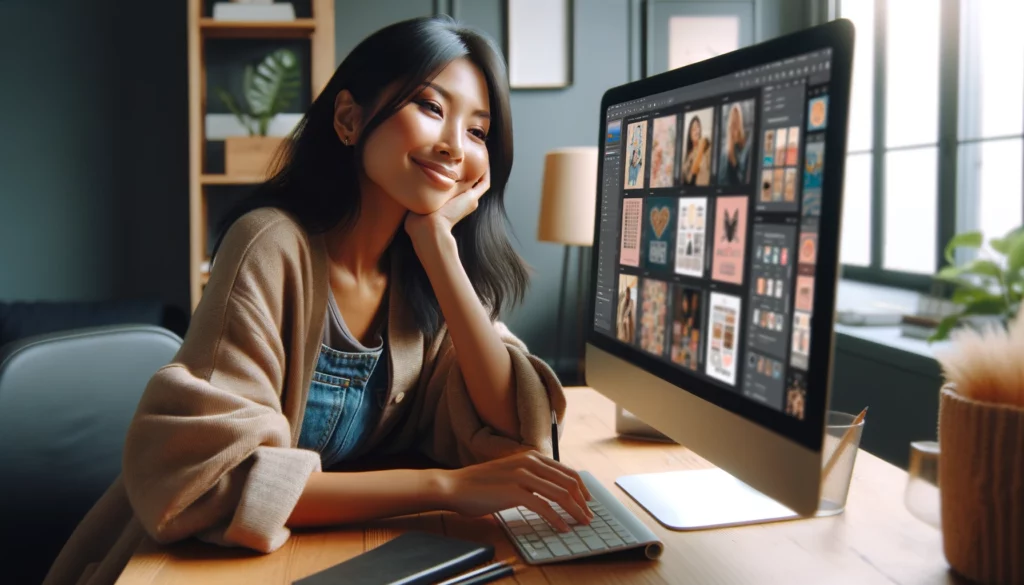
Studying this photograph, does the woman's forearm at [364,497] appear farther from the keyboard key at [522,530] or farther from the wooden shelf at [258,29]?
the wooden shelf at [258,29]

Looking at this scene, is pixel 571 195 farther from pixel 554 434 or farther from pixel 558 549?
pixel 558 549

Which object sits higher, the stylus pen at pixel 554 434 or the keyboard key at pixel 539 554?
the stylus pen at pixel 554 434

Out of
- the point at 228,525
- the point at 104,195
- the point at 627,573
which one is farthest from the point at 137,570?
the point at 104,195

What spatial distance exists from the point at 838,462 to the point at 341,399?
2.05ft

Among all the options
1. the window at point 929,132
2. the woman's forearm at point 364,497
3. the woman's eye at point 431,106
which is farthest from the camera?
the window at point 929,132

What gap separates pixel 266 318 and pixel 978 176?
2.37 m

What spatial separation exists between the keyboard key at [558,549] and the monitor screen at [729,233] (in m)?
0.20

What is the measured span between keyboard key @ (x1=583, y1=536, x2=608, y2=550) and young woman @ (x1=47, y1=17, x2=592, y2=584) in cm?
4

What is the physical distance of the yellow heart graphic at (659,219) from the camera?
0.91 metres

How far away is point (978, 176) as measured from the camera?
8.38ft

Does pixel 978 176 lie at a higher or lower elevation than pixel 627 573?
higher

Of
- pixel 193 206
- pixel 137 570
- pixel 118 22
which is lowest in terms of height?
pixel 137 570

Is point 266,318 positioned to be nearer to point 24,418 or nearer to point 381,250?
point 381,250

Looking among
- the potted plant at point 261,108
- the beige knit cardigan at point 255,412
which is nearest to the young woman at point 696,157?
the beige knit cardigan at point 255,412
